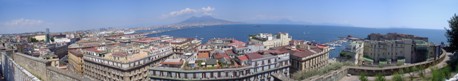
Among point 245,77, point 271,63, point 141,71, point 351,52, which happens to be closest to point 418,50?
point 351,52

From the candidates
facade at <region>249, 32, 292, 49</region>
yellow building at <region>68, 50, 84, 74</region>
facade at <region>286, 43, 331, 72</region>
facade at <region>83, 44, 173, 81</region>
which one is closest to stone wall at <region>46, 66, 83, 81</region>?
facade at <region>83, 44, 173, 81</region>

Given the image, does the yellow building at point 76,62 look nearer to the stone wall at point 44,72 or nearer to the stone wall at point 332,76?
the stone wall at point 44,72

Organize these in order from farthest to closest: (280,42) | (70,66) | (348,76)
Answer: (280,42) → (70,66) → (348,76)

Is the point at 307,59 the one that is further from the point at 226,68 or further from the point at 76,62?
the point at 76,62

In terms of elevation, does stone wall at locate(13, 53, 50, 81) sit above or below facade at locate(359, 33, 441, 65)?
below

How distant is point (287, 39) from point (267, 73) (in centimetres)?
2335

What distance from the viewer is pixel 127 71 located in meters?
32.5

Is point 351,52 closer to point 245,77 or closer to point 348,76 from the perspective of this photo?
point 245,77

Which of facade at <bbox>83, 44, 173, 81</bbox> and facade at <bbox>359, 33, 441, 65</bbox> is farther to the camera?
facade at <bbox>83, 44, 173, 81</bbox>

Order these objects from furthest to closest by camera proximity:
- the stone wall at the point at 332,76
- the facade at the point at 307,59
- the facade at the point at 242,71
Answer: the facade at the point at 307,59 → the facade at the point at 242,71 → the stone wall at the point at 332,76

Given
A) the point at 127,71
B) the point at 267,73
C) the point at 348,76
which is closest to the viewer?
the point at 348,76

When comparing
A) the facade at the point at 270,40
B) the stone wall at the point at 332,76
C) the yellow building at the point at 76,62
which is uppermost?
the facade at the point at 270,40

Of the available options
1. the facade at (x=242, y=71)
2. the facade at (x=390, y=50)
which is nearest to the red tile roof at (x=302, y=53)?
the facade at (x=242, y=71)

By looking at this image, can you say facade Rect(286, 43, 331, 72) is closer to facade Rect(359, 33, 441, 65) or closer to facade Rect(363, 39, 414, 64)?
facade Rect(359, 33, 441, 65)
